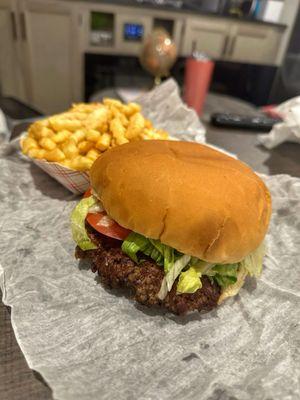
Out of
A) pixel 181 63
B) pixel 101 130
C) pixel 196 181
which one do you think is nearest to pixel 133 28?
pixel 181 63

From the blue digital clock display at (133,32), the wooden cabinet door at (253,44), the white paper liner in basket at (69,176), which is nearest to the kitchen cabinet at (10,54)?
the blue digital clock display at (133,32)

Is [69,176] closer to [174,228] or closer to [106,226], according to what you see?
[106,226]

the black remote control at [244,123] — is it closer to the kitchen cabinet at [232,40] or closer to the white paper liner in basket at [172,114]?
the white paper liner in basket at [172,114]

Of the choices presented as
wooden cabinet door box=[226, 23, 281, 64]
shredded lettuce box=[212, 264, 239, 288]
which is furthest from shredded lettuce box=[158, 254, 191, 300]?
wooden cabinet door box=[226, 23, 281, 64]

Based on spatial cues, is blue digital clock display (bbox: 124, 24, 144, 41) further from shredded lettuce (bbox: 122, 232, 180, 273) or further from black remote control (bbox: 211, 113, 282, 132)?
shredded lettuce (bbox: 122, 232, 180, 273)

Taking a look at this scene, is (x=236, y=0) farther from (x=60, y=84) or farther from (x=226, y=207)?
(x=226, y=207)
